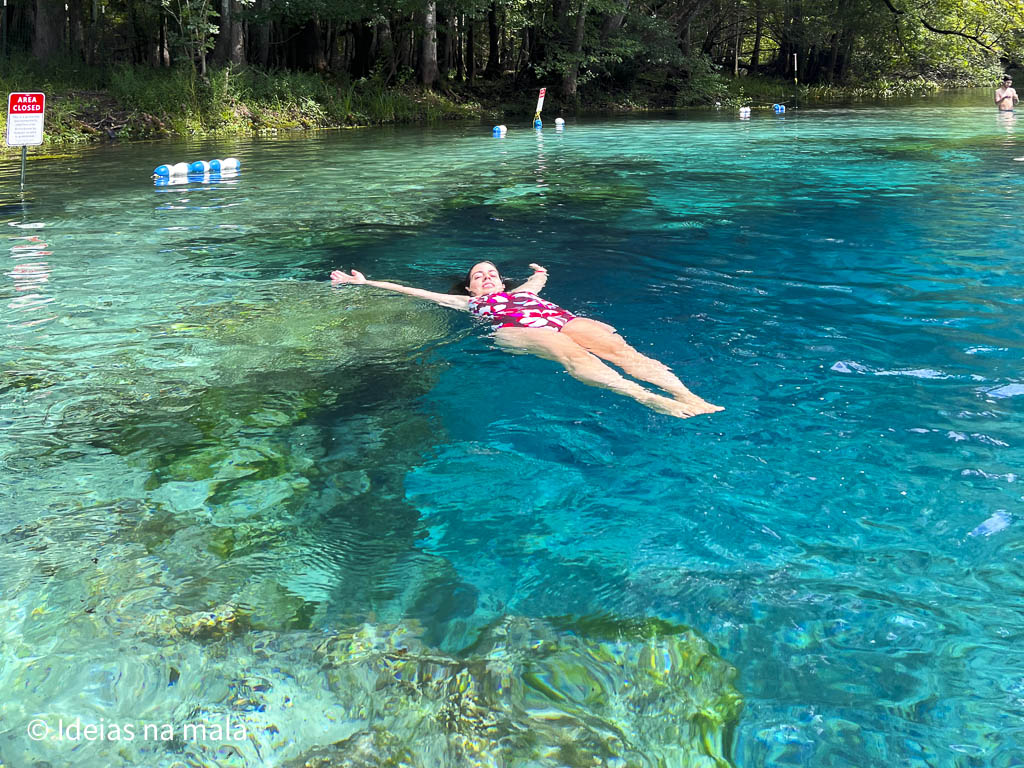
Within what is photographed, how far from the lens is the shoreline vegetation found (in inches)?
883

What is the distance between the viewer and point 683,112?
35125 mm

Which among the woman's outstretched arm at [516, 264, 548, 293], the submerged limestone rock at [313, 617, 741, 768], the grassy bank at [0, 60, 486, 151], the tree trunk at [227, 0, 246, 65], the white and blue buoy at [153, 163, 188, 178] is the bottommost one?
the submerged limestone rock at [313, 617, 741, 768]

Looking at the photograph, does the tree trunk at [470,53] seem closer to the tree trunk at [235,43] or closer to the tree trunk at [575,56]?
the tree trunk at [575,56]

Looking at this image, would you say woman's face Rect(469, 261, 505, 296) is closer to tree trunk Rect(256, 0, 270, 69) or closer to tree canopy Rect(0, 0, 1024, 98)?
tree canopy Rect(0, 0, 1024, 98)

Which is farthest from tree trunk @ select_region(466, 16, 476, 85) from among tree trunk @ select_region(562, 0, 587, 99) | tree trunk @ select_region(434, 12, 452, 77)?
tree trunk @ select_region(562, 0, 587, 99)

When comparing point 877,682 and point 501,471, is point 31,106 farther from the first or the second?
point 877,682

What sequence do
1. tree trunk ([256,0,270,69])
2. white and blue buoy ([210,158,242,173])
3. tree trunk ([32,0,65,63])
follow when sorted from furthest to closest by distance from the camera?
tree trunk ([256,0,270,69]), tree trunk ([32,0,65,63]), white and blue buoy ([210,158,242,173])

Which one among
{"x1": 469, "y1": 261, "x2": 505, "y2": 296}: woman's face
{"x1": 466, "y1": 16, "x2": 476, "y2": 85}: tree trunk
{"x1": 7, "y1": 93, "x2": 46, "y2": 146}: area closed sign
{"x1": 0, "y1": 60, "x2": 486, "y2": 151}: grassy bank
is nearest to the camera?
{"x1": 469, "y1": 261, "x2": 505, "y2": 296}: woman's face

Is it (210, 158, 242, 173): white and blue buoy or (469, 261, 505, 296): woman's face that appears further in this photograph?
(210, 158, 242, 173): white and blue buoy

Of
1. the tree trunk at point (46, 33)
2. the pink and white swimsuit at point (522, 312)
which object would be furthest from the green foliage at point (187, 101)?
the pink and white swimsuit at point (522, 312)

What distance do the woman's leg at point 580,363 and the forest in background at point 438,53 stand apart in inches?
709

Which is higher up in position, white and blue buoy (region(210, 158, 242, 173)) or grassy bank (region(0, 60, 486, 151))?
grassy bank (region(0, 60, 486, 151))

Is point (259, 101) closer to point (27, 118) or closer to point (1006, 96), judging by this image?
point (27, 118)

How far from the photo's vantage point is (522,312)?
6078mm
